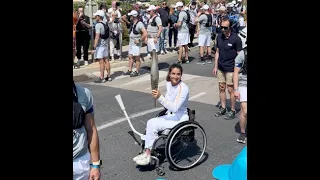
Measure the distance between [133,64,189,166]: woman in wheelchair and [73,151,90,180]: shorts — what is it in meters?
2.13

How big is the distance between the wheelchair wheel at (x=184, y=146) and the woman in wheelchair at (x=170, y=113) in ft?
0.49

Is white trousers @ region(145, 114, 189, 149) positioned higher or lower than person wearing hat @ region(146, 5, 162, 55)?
lower

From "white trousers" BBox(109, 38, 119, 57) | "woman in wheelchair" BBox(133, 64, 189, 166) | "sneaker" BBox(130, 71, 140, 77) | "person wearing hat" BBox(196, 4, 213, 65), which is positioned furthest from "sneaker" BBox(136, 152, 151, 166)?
"white trousers" BBox(109, 38, 119, 57)

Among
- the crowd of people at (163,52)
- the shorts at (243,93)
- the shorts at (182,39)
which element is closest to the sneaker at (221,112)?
the crowd of people at (163,52)

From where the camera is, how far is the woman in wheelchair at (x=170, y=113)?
5.15 meters

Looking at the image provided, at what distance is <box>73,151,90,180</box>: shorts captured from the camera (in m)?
2.76

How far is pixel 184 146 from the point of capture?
5.34 meters

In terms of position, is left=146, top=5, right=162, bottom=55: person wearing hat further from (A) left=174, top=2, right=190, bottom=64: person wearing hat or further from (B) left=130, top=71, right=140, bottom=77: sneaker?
(A) left=174, top=2, right=190, bottom=64: person wearing hat

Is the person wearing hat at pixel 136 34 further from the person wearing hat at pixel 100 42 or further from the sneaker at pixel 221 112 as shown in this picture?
the sneaker at pixel 221 112
